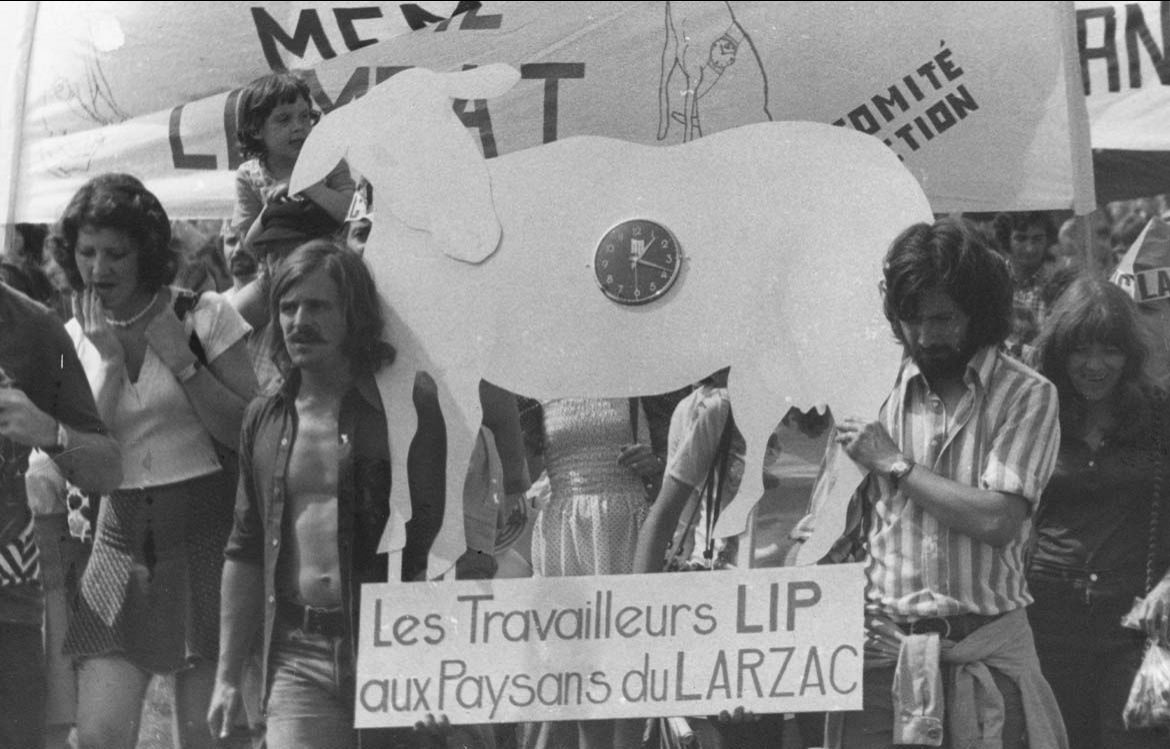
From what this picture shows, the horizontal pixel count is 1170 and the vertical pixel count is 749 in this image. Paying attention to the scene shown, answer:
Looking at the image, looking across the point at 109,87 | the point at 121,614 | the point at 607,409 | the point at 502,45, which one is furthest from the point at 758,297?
the point at 109,87

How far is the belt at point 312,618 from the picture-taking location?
5559 mm

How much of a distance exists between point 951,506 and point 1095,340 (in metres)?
1.18

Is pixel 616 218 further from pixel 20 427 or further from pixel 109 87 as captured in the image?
pixel 109 87

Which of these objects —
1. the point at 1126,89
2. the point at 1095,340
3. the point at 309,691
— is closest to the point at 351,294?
the point at 309,691

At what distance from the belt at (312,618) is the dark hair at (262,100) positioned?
1657 mm

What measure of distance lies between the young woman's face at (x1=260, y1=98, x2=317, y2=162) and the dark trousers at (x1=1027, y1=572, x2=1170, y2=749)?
8.44 ft

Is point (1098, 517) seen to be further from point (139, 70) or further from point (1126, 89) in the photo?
point (139, 70)

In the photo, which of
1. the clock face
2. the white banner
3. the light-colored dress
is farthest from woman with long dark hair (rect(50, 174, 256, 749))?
the white banner

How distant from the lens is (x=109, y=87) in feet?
27.5

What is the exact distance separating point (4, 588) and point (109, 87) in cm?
289

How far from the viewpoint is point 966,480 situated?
531 centimetres

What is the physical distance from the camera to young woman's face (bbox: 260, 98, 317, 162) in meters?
6.54

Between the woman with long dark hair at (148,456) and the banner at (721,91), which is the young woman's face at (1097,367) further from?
the woman with long dark hair at (148,456)

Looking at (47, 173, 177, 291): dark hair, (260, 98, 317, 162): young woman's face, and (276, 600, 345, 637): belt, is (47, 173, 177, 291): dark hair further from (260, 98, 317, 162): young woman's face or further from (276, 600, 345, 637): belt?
(276, 600, 345, 637): belt
